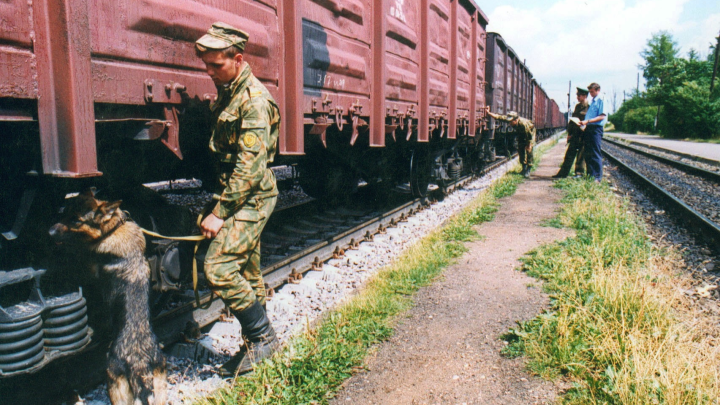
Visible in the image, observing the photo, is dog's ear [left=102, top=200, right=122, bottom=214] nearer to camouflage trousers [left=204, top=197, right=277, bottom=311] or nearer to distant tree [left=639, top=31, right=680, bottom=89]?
camouflage trousers [left=204, top=197, right=277, bottom=311]

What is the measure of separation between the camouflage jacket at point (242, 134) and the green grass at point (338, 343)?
0.97m

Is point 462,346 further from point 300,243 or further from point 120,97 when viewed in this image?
point 300,243

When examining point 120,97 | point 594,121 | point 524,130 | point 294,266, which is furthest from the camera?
point 524,130

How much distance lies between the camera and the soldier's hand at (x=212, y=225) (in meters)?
2.79

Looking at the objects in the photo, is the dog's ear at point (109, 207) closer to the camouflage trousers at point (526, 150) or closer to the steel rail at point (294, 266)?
the steel rail at point (294, 266)

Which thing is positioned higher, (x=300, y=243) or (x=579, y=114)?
(x=579, y=114)

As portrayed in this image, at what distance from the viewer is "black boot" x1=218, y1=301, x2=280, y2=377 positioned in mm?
3064

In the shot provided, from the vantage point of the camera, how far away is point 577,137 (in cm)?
1160

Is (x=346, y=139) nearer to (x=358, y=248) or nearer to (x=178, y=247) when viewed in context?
(x=358, y=248)

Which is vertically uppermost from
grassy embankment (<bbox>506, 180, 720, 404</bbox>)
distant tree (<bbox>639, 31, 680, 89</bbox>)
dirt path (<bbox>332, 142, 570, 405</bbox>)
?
distant tree (<bbox>639, 31, 680, 89</bbox>)

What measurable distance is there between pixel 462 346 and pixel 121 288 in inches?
84.4

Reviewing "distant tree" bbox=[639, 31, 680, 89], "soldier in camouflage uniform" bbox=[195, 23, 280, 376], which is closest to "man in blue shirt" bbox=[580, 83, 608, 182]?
"soldier in camouflage uniform" bbox=[195, 23, 280, 376]

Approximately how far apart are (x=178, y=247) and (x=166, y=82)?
3.67 ft

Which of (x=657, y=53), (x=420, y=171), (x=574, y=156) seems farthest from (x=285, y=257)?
(x=657, y=53)
